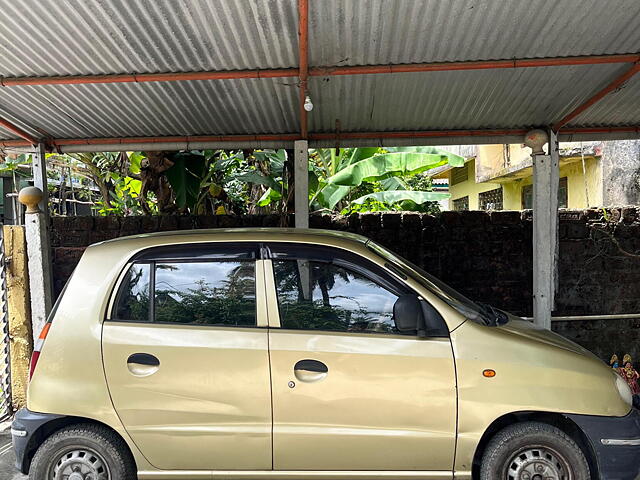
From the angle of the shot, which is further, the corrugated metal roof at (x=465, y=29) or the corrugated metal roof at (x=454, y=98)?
the corrugated metal roof at (x=454, y=98)

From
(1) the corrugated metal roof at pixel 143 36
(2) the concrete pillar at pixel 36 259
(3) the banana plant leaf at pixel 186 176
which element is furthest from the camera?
(3) the banana plant leaf at pixel 186 176

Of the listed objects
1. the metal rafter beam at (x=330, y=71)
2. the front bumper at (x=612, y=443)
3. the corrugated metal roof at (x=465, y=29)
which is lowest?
the front bumper at (x=612, y=443)

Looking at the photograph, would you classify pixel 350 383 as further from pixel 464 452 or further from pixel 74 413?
pixel 74 413

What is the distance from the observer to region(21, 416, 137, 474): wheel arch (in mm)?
3051

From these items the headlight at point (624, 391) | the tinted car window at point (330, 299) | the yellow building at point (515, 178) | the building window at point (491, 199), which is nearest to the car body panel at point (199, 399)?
the tinted car window at point (330, 299)

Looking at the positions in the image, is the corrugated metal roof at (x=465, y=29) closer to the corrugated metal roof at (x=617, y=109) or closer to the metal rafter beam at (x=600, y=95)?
the metal rafter beam at (x=600, y=95)

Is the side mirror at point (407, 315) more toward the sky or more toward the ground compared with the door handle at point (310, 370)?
more toward the sky

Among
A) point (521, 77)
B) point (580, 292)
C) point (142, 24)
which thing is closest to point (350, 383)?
point (142, 24)

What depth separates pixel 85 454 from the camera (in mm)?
3047

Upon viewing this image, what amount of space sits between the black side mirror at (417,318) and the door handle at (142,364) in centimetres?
144

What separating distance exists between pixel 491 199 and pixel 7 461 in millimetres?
13133

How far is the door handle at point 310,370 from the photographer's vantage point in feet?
9.52

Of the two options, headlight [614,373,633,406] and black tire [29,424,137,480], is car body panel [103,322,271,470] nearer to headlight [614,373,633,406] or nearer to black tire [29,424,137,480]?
black tire [29,424,137,480]

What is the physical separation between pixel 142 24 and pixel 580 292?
584 cm
